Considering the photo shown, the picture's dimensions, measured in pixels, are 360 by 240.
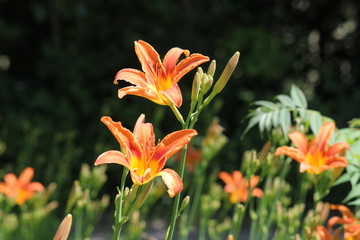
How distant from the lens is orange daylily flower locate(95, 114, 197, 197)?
115 cm

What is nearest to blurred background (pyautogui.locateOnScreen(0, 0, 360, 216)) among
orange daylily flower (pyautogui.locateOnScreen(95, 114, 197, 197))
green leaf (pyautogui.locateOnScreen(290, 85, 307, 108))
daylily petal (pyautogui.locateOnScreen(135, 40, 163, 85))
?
green leaf (pyautogui.locateOnScreen(290, 85, 307, 108))

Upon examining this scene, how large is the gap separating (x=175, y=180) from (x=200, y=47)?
13.8 ft

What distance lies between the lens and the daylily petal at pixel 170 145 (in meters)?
1.16

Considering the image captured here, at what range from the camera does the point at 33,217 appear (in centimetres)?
229

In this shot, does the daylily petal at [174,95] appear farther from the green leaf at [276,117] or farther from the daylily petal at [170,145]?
the green leaf at [276,117]

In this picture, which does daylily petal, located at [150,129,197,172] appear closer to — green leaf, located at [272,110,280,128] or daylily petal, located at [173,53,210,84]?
daylily petal, located at [173,53,210,84]

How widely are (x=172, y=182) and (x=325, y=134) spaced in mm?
715

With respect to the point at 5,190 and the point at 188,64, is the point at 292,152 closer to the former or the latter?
the point at 188,64

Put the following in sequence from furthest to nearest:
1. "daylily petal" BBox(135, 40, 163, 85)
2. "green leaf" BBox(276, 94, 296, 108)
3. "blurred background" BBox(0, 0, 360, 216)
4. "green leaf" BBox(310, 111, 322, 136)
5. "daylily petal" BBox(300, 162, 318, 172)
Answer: "blurred background" BBox(0, 0, 360, 216) < "green leaf" BBox(276, 94, 296, 108) < "green leaf" BBox(310, 111, 322, 136) < "daylily petal" BBox(300, 162, 318, 172) < "daylily petal" BBox(135, 40, 163, 85)

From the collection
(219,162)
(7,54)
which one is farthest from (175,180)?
(7,54)

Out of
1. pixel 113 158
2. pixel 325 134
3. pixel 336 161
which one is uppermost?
pixel 325 134

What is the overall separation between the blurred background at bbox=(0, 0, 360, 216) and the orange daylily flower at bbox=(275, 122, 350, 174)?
317 centimetres

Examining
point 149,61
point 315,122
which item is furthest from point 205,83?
point 315,122

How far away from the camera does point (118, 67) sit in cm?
532
